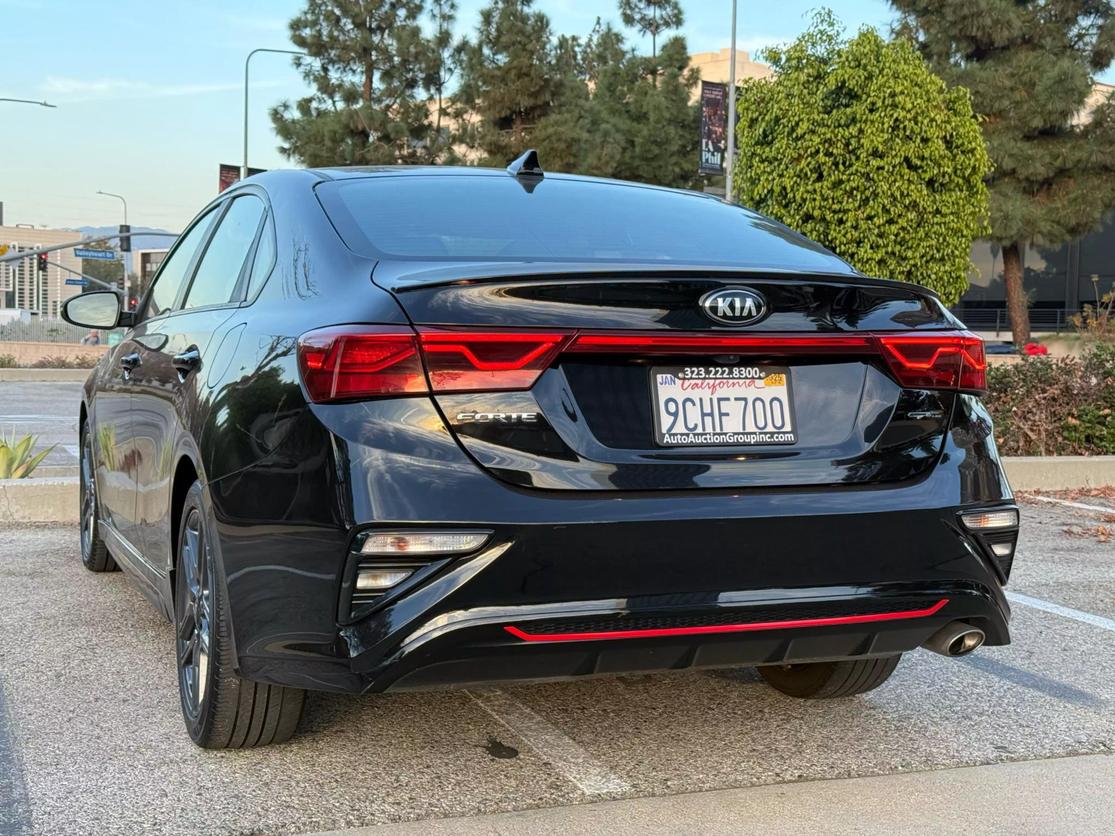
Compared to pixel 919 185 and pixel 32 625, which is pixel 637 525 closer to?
pixel 32 625

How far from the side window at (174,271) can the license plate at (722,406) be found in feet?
7.52

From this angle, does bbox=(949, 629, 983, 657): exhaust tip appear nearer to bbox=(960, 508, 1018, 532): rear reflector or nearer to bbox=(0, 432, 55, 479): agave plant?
bbox=(960, 508, 1018, 532): rear reflector

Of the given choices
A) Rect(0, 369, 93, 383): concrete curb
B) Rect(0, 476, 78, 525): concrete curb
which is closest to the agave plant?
Rect(0, 476, 78, 525): concrete curb

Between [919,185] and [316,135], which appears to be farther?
[316,135]

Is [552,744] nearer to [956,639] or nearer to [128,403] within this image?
[956,639]

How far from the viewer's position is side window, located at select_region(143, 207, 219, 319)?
15.8 ft

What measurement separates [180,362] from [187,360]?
8 cm

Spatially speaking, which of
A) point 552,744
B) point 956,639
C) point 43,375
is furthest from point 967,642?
point 43,375

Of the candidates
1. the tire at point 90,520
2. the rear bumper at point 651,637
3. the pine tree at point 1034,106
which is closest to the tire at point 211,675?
the rear bumper at point 651,637

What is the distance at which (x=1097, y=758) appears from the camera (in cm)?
374

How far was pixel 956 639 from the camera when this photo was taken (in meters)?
3.35

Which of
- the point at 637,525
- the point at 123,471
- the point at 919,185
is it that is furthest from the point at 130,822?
the point at 919,185

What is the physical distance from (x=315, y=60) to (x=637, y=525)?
4455 cm

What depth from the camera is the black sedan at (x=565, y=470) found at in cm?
286
